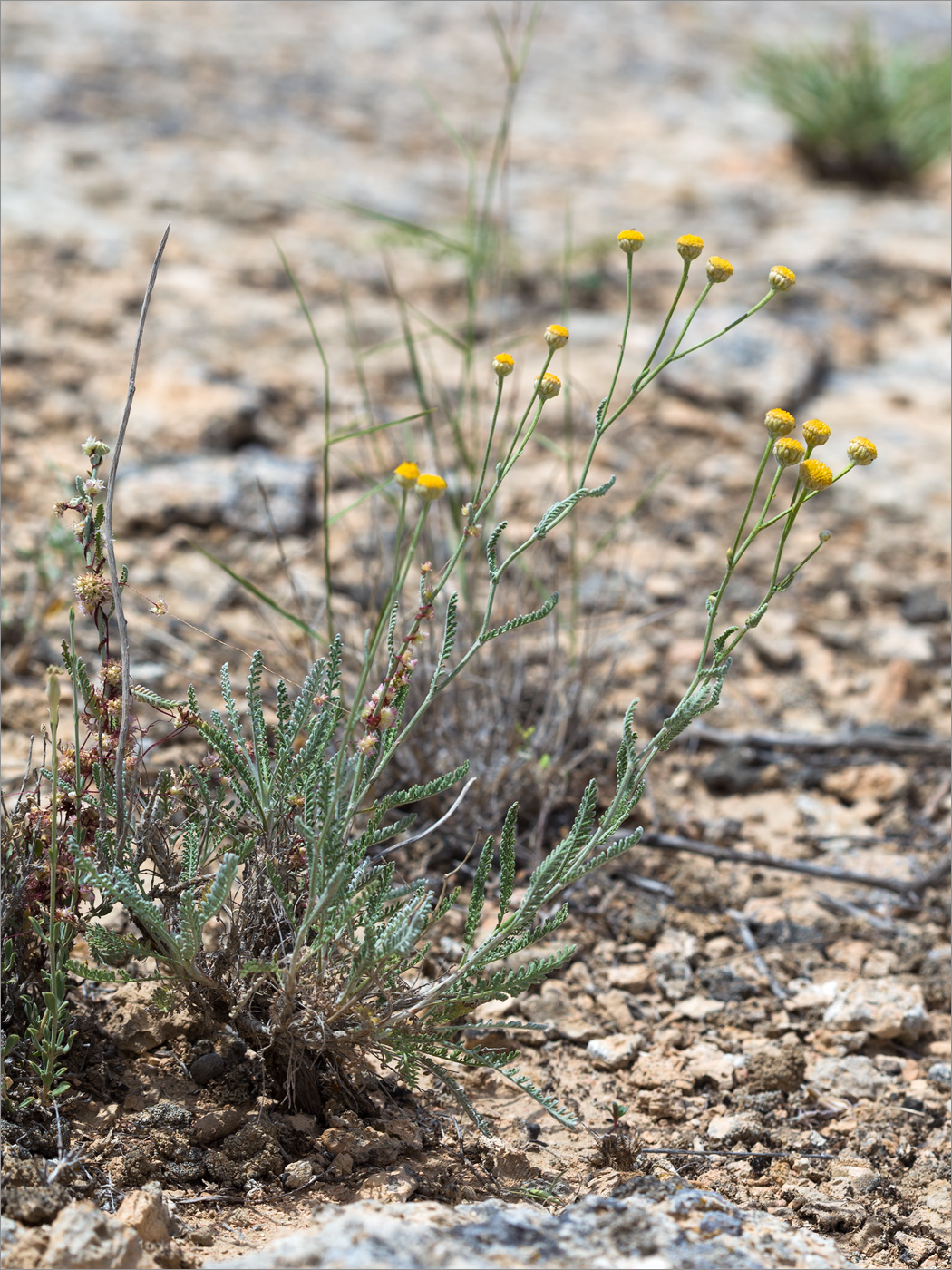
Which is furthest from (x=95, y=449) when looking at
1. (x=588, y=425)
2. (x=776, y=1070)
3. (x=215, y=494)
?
(x=588, y=425)

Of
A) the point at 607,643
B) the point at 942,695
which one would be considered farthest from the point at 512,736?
the point at 942,695

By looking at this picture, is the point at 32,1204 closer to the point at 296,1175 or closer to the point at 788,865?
the point at 296,1175

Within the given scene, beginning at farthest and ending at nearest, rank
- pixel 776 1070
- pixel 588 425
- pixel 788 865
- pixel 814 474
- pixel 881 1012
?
pixel 588 425
pixel 788 865
pixel 881 1012
pixel 776 1070
pixel 814 474

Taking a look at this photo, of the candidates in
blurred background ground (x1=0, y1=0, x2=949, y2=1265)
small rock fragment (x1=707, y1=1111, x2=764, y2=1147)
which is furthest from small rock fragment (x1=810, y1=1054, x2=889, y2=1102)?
small rock fragment (x1=707, y1=1111, x2=764, y2=1147)

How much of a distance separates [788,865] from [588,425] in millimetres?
1501

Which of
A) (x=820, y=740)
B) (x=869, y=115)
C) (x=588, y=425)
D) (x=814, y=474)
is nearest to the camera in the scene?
(x=814, y=474)

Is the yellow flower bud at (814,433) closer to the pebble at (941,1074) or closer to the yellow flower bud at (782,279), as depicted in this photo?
the yellow flower bud at (782,279)

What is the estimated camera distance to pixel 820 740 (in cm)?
261

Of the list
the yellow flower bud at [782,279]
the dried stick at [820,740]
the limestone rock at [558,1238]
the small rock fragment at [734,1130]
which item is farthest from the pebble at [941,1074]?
the yellow flower bud at [782,279]

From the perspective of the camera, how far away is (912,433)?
352 cm

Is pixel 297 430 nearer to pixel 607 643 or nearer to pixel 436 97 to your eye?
pixel 607 643

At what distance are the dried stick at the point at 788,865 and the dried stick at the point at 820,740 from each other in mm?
360

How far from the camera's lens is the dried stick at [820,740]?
2.59m

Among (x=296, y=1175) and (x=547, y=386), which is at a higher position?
(x=547, y=386)
